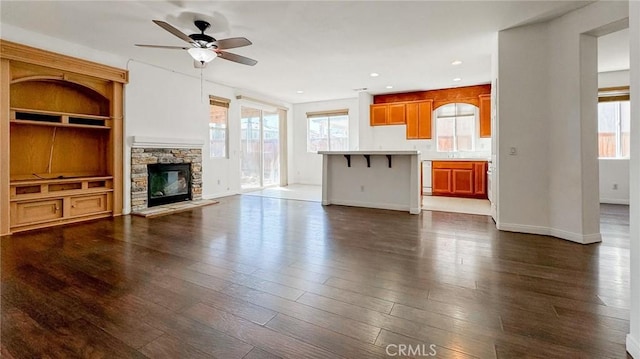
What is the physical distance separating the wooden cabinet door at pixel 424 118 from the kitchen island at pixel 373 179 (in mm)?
2845

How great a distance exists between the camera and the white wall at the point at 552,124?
11.0 ft

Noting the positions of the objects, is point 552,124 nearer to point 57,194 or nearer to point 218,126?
point 218,126

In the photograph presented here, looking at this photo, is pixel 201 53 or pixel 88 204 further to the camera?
pixel 88 204

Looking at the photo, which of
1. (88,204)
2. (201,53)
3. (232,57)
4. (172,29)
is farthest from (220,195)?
(172,29)

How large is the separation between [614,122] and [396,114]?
14.8 feet

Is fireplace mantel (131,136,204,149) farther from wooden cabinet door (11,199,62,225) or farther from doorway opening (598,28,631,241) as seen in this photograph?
doorway opening (598,28,631,241)

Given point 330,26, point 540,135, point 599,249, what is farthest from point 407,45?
point 599,249

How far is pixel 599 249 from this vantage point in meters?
3.14

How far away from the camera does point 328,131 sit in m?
9.57

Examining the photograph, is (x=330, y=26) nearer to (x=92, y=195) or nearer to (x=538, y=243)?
(x=538, y=243)

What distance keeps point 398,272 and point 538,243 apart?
6.54ft

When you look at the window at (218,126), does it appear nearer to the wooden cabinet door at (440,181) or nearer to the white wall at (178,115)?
the white wall at (178,115)

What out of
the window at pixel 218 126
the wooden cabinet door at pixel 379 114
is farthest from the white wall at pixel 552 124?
the window at pixel 218 126

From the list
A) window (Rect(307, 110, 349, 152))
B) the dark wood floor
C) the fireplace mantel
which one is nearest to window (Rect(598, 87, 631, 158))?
the dark wood floor
